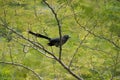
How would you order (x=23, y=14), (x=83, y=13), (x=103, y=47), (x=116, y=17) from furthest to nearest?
1. (x=103, y=47)
2. (x=23, y=14)
3. (x=83, y=13)
4. (x=116, y=17)

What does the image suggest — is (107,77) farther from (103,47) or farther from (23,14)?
(23,14)

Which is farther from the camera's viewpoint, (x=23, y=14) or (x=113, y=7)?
(x=23, y=14)

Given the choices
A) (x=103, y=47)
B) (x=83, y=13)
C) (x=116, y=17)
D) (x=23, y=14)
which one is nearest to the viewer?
(x=116, y=17)

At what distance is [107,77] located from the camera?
8453 millimetres

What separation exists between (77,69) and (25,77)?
1862mm

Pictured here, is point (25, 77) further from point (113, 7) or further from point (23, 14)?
point (113, 7)

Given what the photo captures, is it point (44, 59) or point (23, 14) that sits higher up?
point (23, 14)

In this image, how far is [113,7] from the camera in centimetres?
704

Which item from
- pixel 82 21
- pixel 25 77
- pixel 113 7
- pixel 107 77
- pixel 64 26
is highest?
pixel 113 7

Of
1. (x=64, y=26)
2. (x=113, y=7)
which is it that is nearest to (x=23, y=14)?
(x=64, y=26)

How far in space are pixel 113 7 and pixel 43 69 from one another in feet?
9.34

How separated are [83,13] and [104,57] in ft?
4.89

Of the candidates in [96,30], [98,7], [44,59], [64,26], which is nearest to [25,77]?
[44,59]

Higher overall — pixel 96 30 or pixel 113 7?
pixel 113 7
